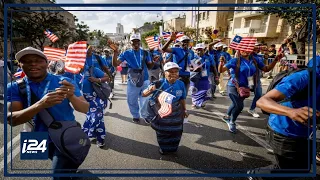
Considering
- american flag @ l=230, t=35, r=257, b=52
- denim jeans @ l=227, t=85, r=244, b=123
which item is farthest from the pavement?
american flag @ l=230, t=35, r=257, b=52

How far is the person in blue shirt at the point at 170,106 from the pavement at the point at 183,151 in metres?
0.30

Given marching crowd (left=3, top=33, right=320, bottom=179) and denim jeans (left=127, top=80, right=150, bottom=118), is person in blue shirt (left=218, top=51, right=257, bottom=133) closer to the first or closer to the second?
marching crowd (left=3, top=33, right=320, bottom=179)

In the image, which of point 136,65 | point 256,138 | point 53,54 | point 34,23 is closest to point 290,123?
point 256,138

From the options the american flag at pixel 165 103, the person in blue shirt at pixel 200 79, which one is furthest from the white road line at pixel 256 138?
the american flag at pixel 165 103

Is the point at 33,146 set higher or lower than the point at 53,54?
lower

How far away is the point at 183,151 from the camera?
9.80 ft

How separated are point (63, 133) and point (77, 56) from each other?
1.93ft

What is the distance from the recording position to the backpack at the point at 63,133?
1468 mm

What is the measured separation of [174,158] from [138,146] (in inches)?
26.6

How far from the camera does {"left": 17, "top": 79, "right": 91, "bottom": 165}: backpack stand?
147cm

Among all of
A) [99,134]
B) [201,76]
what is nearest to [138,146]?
[99,134]

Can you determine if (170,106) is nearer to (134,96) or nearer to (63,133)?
(63,133)

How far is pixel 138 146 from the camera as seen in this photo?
3.18 metres

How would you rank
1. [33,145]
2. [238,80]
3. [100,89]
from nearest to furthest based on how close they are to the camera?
[33,145] → [100,89] → [238,80]
